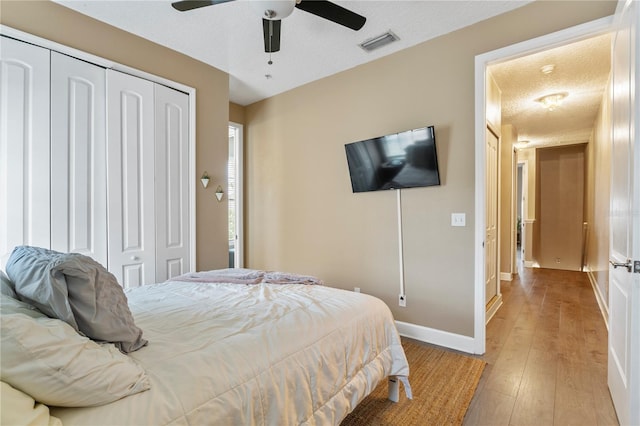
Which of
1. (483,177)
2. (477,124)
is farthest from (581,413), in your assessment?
(477,124)

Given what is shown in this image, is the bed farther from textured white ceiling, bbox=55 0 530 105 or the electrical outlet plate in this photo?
textured white ceiling, bbox=55 0 530 105

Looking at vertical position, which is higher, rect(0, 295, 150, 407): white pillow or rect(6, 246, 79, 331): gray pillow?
rect(6, 246, 79, 331): gray pillow

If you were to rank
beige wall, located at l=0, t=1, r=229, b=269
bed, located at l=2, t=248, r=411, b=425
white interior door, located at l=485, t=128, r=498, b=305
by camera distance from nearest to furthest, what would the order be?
bed, located at l=2, t=248, r=411, b=425, beige wall, located at l=0, t=1, r=229, b=269, white interior door, located at l=485, t=128, r=498, b=305

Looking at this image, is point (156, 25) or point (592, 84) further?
point (592, 84)

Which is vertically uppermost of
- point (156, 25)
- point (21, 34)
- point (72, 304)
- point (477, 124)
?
point (156, 25)

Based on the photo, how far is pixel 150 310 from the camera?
1.60m

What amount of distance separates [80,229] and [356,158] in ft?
8.40

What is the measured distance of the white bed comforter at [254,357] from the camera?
916 millimetres

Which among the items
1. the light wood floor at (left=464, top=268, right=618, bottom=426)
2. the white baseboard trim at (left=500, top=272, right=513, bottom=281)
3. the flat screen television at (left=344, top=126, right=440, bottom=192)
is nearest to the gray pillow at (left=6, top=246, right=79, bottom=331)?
the light wood floor at (left=464, top=268, right=618, bottom=426)

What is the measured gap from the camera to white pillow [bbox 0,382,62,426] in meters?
0.67

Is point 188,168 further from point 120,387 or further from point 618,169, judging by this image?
point 618,169

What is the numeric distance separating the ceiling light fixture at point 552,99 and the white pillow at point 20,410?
5165 mm

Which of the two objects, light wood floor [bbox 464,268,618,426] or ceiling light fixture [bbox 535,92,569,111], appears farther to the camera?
ceiling light fixture [bbox 535,92,569,111]

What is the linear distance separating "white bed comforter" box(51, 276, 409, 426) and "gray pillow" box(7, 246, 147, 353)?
106 mm
